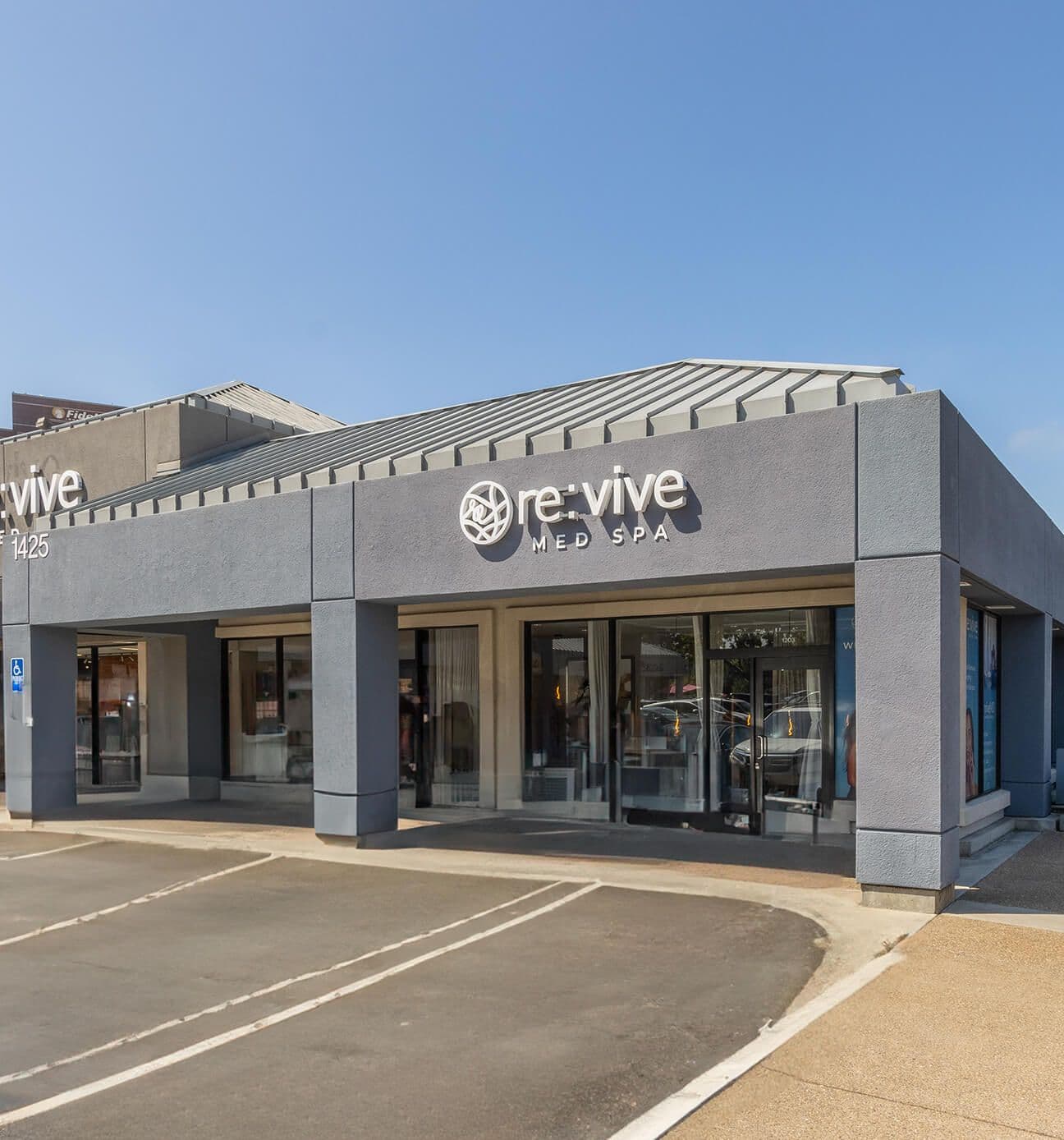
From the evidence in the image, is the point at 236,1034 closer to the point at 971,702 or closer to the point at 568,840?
the point at 568,840

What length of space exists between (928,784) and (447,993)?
14.6ft

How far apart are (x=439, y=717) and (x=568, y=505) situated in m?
6.85

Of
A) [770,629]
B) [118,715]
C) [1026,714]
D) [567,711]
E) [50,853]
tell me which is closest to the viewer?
[770,629]

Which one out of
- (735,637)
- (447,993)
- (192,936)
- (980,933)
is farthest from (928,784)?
(192,936)

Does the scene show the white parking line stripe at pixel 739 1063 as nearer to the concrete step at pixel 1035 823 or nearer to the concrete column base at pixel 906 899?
the concrete column base at pixel 906 899

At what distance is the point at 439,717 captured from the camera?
59.1ft

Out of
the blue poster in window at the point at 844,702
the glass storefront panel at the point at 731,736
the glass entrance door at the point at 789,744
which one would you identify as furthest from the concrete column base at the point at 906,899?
the glass storefront panel at the point at 731,736

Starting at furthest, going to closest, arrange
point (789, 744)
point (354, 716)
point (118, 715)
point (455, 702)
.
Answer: point (118, 715) → point (455, 702) → point (789, 744) → point (354, 716)

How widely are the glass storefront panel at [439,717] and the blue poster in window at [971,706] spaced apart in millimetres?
6931

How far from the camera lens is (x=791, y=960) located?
847 cm

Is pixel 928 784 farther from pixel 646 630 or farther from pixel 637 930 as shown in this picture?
pixel 646 630

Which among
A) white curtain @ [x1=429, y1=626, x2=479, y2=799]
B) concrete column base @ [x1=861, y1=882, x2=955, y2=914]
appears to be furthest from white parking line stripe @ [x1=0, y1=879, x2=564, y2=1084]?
white curtain @ [x1=429, y1=626, x2=479, y2=799]

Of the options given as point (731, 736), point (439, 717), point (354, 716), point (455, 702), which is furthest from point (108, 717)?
point (731, 736)

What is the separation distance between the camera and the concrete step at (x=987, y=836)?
1325cm
